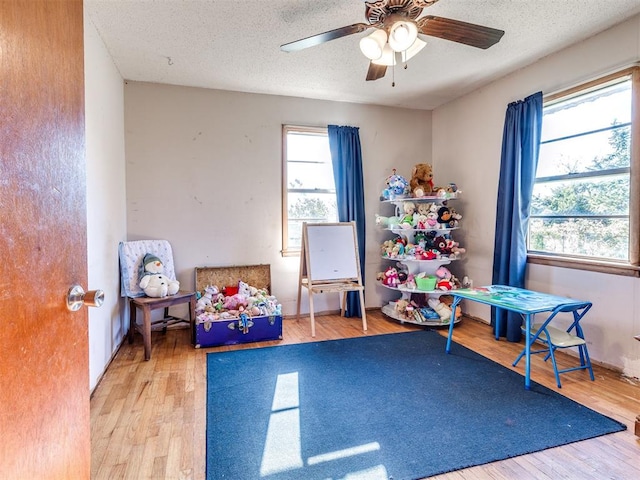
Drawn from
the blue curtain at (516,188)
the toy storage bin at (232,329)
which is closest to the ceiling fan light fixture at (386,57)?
the blue curtain at (516,188)

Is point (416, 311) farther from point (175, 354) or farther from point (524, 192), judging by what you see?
point (175, 354)

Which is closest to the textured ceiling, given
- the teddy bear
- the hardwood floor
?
the teddy bear

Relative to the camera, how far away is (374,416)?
202 centimetres

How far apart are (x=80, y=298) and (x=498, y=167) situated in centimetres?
370

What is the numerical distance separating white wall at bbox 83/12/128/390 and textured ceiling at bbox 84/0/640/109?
0.27m

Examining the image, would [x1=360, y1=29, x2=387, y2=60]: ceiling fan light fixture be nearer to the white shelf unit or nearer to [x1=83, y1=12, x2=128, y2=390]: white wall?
[x1=83, y1=12, x2=128, y2=390]: white wall

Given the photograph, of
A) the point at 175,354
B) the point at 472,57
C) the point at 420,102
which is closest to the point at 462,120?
the point at 420,102

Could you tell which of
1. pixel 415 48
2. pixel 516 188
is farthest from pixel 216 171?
pixel 516 188

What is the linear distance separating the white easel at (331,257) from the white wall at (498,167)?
1.33 meters

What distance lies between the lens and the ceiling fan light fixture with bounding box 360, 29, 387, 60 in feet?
6.62

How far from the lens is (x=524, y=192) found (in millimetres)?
3115

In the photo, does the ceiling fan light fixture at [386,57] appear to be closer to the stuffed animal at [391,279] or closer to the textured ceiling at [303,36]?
the textured ceiling at [303,36]

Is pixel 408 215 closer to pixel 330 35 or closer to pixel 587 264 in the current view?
pixel 587 264

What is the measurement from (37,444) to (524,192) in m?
3.50
